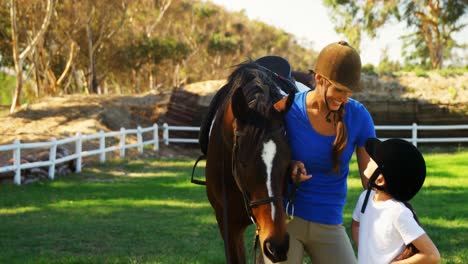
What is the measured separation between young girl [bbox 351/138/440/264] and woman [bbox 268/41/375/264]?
0.31 meters

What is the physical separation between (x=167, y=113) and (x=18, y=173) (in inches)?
480

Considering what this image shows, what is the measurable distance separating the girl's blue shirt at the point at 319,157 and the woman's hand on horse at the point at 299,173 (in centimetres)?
11

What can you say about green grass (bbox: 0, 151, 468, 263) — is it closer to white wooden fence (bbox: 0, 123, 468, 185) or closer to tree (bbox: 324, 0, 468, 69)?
white wooden fence (bbox: 0, 123, 468, 185)

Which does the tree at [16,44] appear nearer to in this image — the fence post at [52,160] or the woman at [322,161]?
the fence post at [52,160]

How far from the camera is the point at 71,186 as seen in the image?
46.2 ft

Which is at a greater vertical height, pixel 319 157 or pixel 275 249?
pixel 319 157

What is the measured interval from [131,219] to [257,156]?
22.3ft

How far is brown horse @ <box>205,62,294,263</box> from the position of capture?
3.52 m

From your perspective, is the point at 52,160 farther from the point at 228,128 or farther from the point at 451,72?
the point at 451,72

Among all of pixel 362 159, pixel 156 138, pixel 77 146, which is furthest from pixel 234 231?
Result: pixel 156 138

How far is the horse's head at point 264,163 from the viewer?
137 inches

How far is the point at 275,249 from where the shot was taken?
11.3ft

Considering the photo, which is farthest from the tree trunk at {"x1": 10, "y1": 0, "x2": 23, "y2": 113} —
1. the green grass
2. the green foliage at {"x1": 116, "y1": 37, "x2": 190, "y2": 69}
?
the green foliage at {"x1": 116, "y1": 37, "x2": 190, "y2": 69}

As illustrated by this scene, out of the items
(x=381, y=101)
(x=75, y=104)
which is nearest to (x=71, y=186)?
(x=75, y=104)
